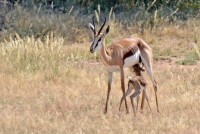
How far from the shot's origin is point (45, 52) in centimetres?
1285

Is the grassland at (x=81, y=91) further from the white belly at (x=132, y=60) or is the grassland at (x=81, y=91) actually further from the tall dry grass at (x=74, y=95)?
the white belly at (x=132, y=60)

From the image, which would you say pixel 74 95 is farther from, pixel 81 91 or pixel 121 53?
pixel 121 53

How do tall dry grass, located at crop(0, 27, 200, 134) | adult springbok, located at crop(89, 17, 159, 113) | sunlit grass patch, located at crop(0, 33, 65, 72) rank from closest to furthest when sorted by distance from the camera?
tall dry grass, located at crop(0, 27, 200, 134) → adult springbok, located at crop(89, 17, 159, 113) → sunlit grass patch, located at crop(0, 33, 65, 72)

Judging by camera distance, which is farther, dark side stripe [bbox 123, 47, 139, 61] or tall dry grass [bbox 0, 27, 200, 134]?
dark side stripe [bbox 123, 47, 139, 61]

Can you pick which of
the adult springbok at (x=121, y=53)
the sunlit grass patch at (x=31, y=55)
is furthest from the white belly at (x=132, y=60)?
the sunlit grass patch at (x=31, y=55)

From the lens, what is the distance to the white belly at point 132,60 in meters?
9.53

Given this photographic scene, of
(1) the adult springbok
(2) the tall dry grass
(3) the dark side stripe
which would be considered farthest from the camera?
(3) the dark side stripe

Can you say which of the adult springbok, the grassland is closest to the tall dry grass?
the grassland

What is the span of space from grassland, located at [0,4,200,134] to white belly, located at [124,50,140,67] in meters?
0.77

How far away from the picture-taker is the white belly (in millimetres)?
9531

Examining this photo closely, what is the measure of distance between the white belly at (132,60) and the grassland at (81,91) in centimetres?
77

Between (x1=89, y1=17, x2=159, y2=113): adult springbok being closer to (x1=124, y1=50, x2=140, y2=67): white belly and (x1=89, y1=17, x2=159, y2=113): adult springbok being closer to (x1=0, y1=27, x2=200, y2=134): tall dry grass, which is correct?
(x1=124, y1=50, x2=140, y2=67): white belly

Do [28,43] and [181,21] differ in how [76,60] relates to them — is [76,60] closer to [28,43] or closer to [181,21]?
[28,43]

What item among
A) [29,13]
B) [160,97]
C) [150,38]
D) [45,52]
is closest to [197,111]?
[160,97]
